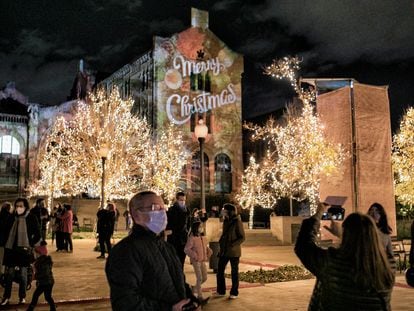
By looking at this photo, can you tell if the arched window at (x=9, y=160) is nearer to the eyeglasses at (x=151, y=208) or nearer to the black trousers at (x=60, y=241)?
the black trousers at (x=60, y=241)

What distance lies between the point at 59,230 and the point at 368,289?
18612mm

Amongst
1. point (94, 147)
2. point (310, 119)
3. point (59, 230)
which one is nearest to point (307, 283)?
point (310, 119)

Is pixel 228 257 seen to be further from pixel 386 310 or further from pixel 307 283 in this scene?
pixel 386 310

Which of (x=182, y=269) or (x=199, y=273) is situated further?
(x=199, y=273)

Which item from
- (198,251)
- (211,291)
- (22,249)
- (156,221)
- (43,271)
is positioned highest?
(156,221)

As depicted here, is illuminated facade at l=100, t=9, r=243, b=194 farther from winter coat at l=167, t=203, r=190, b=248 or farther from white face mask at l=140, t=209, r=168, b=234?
white face mask at l=140, t=209, r=168, b=234

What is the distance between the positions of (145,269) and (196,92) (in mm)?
38369

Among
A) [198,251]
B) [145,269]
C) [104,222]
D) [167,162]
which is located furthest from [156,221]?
[167,162]

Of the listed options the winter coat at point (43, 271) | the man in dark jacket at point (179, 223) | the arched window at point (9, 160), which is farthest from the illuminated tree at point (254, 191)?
the winter coat at point (43, 271)

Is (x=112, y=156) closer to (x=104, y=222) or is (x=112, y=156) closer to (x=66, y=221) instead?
(x=66, y=221)

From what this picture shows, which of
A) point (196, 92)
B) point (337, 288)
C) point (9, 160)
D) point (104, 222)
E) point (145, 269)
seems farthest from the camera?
point (9, 160)

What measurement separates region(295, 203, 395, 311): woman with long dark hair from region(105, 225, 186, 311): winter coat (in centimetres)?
104

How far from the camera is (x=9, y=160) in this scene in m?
43.7

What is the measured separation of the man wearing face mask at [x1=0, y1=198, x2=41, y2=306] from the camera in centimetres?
974
